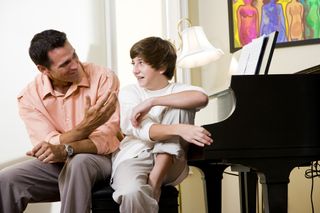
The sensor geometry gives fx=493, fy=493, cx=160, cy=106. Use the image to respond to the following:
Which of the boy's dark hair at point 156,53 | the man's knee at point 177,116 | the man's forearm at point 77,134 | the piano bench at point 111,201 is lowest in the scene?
the piano bench at point 111,201

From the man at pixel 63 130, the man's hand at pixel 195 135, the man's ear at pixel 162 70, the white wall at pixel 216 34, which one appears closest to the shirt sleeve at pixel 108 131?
the man at pixel 63 130

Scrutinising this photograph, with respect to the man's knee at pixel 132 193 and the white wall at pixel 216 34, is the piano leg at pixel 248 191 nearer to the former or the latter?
the man's knee at pixel 132 193

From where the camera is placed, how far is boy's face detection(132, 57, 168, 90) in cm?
190

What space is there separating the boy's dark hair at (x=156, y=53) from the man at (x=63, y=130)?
0.25 meters

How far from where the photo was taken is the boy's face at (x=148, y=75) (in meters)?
1.90

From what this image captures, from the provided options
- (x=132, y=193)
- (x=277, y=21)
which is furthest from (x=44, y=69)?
(x=277, y=21)

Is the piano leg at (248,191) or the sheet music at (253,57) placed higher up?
the sheet music at (253,57)

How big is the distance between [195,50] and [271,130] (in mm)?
1302

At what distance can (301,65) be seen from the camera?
2.96m

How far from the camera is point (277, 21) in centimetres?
307

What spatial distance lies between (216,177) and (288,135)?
2.17 feet

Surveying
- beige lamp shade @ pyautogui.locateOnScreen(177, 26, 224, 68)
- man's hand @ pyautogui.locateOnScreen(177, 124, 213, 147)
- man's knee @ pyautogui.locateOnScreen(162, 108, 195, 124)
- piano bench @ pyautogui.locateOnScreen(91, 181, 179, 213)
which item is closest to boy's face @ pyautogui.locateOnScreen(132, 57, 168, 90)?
man's knee @ pyautogui.locateOnScreen(162, 108, 195, 124)

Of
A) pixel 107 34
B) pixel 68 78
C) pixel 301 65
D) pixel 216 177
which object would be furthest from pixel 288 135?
pixel 107 34

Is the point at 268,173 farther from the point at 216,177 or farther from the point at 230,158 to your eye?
the point at 216,177
